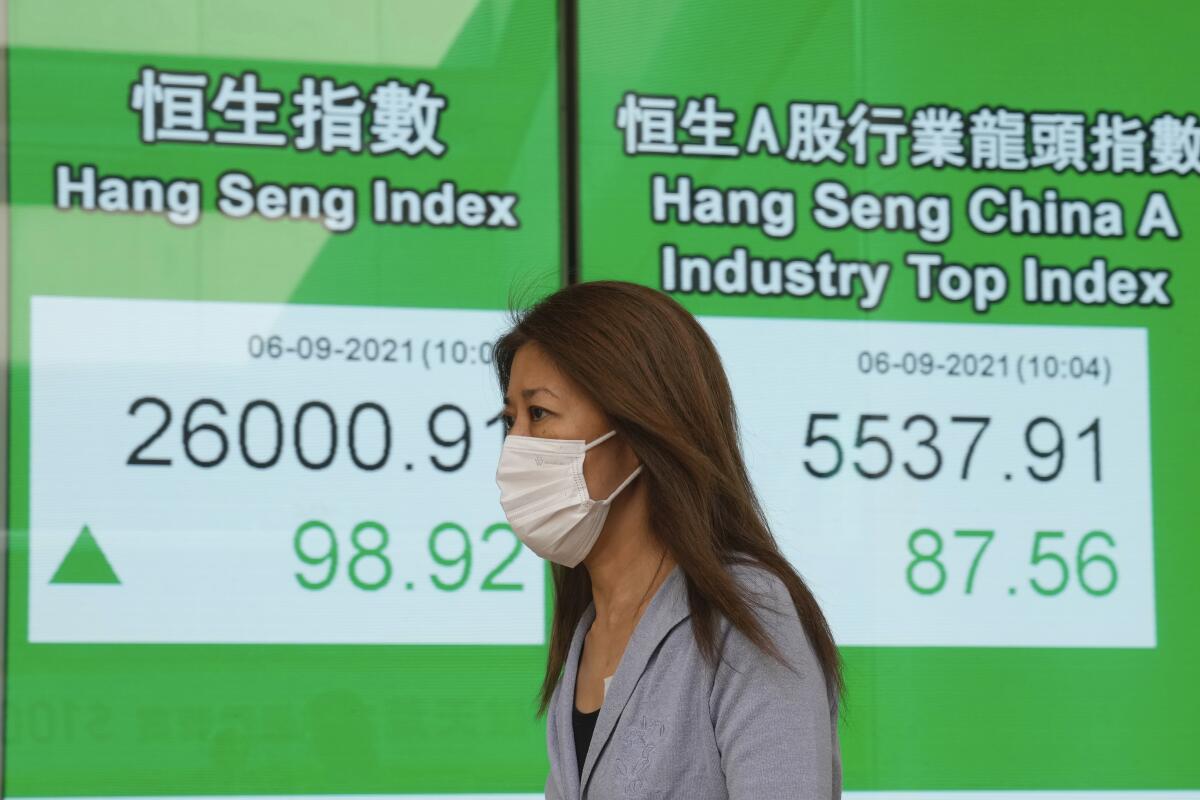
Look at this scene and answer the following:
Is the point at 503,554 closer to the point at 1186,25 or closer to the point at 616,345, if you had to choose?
the point at 616,345

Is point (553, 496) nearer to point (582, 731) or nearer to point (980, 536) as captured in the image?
point (582, 731)

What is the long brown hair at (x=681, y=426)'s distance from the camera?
1810 millimetres

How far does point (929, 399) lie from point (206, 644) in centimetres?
181

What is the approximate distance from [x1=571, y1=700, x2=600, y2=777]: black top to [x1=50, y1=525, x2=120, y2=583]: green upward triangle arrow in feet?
6.51

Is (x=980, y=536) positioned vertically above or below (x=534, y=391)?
below

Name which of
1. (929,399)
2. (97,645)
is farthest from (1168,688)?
(97,645)

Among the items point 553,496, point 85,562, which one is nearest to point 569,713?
point 553,496

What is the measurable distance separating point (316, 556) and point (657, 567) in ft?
6.16

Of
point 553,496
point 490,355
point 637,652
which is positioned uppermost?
point 490,355

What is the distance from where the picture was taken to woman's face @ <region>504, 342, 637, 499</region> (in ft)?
6.30

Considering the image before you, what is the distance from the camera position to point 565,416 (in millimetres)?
1928

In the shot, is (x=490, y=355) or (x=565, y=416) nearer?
(x=565, y=416)

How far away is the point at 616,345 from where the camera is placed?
184cm

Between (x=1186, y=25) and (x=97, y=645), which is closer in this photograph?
(x=97, y=645)
